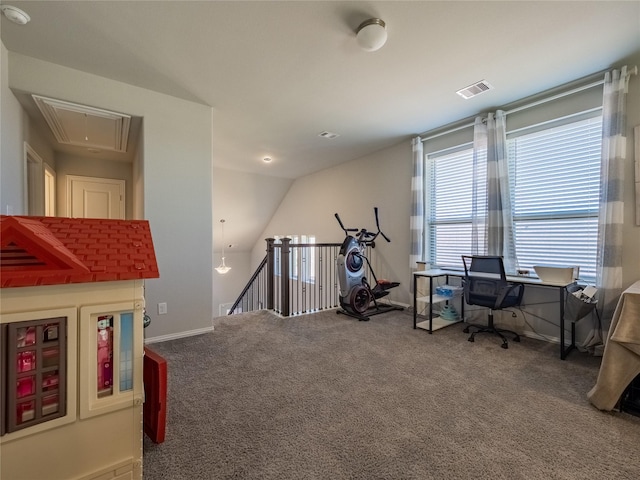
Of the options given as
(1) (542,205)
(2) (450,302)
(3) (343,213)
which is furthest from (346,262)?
(1) (542,205)

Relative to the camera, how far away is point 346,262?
3986 mm

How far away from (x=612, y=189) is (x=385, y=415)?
2.87 m

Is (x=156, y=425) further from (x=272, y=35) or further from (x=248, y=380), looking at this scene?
(x=272, y=35)

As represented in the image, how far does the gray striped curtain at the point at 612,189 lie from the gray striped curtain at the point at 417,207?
6.33ft

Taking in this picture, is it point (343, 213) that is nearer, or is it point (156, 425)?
point (156, 425)

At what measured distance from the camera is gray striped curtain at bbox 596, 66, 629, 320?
2.55 meters

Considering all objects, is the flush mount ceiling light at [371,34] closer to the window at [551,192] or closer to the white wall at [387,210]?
the window at [551,192]

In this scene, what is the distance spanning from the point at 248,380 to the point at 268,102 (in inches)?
116

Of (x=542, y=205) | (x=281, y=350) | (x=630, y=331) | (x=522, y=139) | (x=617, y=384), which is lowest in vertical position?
(x=281, y=350)

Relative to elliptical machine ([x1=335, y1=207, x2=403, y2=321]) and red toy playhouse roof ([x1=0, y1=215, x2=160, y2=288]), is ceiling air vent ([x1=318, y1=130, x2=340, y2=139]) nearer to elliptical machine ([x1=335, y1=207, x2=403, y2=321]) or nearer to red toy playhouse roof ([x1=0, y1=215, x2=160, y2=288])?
elliptical machine ([x1=335, y1=207, x2=403, y2=321])

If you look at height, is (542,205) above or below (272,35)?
below

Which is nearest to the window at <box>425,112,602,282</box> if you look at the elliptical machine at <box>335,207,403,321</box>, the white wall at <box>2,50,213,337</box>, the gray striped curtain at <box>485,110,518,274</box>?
the gray striped curtain at <box>485,110,518,274</box>

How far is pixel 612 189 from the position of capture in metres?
2.57

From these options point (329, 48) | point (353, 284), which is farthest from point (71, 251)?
point (353, 284)
